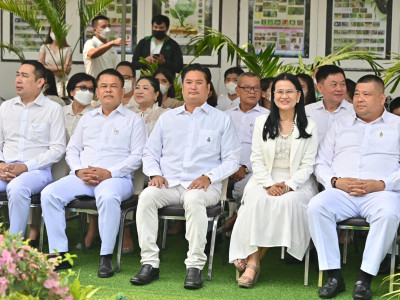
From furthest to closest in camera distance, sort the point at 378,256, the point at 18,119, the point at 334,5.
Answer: the point at 334,5 < the point at 18,119 < the point at 378,256

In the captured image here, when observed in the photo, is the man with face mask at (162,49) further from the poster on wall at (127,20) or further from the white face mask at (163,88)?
the poster on wall at (127,20)

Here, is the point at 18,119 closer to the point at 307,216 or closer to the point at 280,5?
the point at 307,216

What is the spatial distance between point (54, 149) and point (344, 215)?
273 centimetres

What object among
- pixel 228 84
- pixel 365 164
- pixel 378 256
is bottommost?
pixel 378 256

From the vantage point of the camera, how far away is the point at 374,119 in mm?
6852

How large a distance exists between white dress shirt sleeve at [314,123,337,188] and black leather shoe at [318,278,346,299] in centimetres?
83

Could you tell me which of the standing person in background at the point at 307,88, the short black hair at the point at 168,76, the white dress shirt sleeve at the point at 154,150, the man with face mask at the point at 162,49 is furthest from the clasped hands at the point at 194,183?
the man with face mask at the point at 162,49

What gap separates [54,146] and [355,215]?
281 centimetres

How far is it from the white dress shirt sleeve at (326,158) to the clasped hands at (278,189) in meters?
0.31

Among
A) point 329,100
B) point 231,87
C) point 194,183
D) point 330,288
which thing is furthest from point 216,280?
point 231,87

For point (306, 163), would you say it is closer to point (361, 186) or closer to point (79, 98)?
point (361, 186)

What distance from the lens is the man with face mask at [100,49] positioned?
10.4 meters

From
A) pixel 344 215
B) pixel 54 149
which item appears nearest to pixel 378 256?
pixel 344 215

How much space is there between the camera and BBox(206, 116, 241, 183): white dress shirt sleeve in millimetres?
6973
